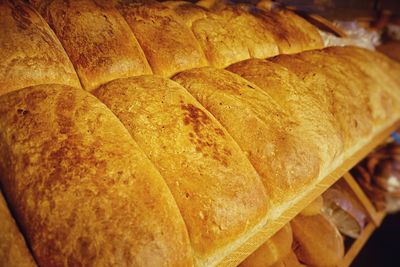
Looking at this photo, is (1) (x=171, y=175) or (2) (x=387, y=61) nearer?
(1) (x=171, y=175)

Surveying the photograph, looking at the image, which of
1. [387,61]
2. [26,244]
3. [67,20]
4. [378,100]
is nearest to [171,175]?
[26,244]

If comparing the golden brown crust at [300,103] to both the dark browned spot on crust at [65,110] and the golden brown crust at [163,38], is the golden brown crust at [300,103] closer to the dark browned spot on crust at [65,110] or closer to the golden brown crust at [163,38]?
the golden brown crust at [163,38]

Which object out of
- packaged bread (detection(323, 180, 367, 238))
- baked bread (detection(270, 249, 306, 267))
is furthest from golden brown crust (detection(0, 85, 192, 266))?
packaged bread (detection(323, 180, 367, 238))

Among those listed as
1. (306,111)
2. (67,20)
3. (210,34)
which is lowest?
(306,111)

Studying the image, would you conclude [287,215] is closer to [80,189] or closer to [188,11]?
[80,189]

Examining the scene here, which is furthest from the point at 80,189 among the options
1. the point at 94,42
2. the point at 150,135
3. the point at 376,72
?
the point at 376,72

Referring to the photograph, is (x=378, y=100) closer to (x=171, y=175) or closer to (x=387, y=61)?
(x=387, y=61)
